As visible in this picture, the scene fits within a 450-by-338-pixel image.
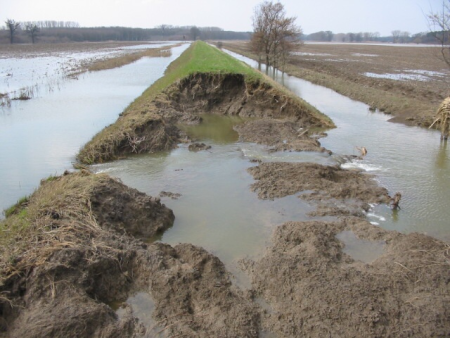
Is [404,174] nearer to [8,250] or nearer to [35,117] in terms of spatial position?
[8,250]

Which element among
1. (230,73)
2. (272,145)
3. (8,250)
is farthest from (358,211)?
(230,73)

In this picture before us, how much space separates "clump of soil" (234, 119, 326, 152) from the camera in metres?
13.3

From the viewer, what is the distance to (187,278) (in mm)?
5664

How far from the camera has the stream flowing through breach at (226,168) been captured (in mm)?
7961

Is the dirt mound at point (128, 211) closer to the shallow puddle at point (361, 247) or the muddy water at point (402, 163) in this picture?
the shallow puddle at point (361, 247)

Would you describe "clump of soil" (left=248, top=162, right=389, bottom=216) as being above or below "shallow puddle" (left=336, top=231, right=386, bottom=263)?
above

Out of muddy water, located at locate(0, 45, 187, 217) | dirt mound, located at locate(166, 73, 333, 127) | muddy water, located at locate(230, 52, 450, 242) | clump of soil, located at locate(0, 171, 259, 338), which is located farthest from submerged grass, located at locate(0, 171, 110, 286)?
dirt mound, located at locate(166, 73, 333, 127)

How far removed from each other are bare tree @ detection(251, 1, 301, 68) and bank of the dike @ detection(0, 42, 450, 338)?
29885 millimetres

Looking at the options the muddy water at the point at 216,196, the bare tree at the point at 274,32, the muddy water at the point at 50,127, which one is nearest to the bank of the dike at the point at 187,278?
the muddy water at the point at 216,196

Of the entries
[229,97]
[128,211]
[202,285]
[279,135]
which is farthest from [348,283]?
[229,97]

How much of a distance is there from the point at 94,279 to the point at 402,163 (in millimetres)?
10302

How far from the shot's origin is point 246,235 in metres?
7.58

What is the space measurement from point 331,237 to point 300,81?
27.3 metres

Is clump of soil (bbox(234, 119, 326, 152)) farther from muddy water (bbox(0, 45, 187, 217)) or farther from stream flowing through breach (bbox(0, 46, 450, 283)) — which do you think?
muddy water (bbox(0, 45, 187, 217))
